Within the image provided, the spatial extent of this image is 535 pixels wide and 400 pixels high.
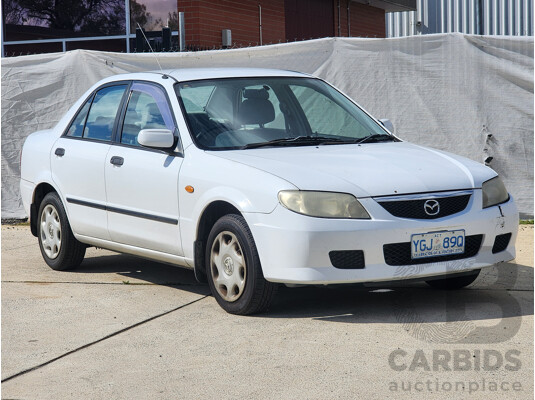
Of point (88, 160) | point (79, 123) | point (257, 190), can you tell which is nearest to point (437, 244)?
point (257, 190)

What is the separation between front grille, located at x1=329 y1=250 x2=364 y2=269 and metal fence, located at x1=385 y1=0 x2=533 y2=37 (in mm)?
24976

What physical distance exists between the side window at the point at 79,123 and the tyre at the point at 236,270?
2.17m

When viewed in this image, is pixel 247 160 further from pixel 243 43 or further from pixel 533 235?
pixel 243 43

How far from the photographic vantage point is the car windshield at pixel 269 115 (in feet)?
21.6

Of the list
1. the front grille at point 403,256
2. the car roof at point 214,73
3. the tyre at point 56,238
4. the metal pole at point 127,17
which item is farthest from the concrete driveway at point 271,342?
the metal pole at point 127,17

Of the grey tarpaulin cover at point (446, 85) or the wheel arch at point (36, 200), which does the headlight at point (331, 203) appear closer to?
the wheel arch at point (36, 200)

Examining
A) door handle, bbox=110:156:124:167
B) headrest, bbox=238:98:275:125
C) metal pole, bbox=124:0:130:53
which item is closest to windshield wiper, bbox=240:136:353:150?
headrest, bbox=238:98:275:125

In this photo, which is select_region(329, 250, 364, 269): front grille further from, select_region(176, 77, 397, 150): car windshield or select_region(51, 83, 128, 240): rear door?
select_region(51, 83, 128, 240): rear door

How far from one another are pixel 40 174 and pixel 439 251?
3791 mm

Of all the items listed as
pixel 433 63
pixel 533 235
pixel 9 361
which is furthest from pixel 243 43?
pixel 9 361

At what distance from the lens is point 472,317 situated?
582 centimetres

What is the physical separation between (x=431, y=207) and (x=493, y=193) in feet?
2.08

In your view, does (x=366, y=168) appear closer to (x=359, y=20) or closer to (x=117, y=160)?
(x=117, y=160)

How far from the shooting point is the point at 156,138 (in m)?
6.46
